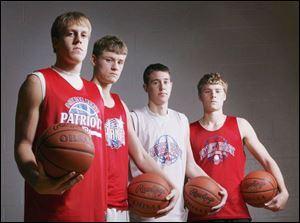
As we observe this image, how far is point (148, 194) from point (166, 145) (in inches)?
15.4

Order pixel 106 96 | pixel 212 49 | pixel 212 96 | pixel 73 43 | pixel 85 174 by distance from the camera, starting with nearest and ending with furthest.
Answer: pixel 85 174 → pixel 73 43 → pixel 106 96 → pixel 212 96 → pixel 212 49

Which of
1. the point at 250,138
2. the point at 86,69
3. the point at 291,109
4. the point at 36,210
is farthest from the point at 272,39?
the point at 36,210

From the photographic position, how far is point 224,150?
85.4 inches

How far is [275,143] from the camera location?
2820 mm

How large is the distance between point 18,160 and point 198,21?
1.85 metres

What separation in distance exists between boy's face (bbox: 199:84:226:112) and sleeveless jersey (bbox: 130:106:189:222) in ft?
0.73

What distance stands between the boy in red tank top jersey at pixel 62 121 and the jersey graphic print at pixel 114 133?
232 millimetres

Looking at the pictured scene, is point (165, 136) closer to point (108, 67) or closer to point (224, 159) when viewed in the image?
Result: point (224, 159)

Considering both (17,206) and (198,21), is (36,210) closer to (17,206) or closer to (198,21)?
(17,206)

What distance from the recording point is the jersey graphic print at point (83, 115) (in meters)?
1.39

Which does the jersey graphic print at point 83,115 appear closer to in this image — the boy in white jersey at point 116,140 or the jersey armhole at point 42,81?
the jersey armhole at point 42,81

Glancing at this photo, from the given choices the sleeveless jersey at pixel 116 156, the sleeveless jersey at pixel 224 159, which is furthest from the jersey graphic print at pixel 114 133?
the sleeveless jersey at pixel 224 159

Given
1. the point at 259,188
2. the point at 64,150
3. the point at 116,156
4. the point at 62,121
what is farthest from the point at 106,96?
the point at 259,188

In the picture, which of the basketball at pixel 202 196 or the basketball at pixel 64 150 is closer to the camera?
the basketball at pixel 64 150
